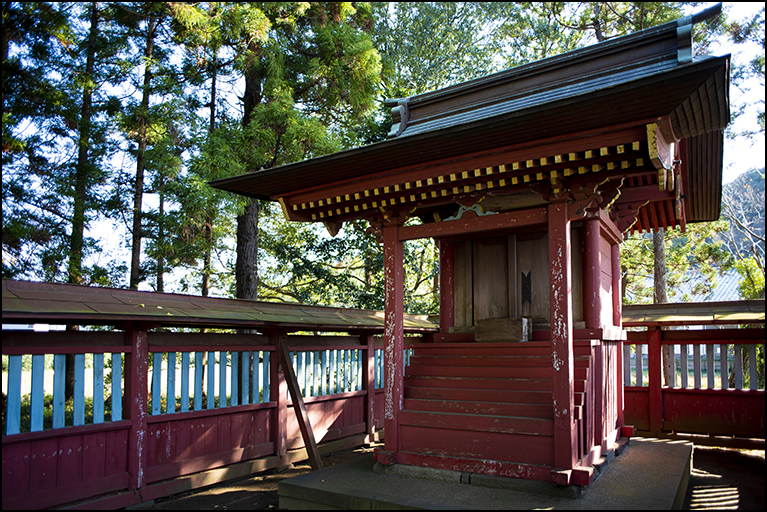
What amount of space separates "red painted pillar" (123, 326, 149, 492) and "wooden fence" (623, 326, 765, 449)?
23.7 feet

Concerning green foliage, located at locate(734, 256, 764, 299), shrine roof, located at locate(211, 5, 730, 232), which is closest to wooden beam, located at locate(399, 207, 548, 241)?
shrine roof, located at locate(211, 5, 730, 232)

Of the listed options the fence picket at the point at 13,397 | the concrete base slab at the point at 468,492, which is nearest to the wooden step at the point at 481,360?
the concrete base slab at the point at 468,492

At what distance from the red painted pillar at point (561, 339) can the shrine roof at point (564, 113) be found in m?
0.62

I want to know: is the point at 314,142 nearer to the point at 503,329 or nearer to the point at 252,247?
the point at 252,247

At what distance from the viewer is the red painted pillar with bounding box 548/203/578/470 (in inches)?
193

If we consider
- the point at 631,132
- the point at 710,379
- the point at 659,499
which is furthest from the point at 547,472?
the point at 710,379

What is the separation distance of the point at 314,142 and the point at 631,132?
7625mm

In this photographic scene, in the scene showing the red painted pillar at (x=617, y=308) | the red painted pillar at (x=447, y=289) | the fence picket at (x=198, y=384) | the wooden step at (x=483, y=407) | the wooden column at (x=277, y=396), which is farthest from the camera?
the red painted pillar at (x=617, y=308)

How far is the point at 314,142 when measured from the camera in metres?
11.0

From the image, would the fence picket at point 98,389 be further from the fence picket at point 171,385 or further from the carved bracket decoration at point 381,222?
the carved bracket decoration at point 381,222

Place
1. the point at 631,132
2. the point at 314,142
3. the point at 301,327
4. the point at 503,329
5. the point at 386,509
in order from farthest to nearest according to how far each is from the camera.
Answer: the point at 314,142 < the point at 301,327 < the point at 503,329 < the point at 386,509 < the point at 631,132

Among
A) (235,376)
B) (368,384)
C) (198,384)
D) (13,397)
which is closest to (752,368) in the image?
(368,384)

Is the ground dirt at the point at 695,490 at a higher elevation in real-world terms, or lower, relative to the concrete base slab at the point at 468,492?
lower

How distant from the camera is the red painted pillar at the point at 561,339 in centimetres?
489
